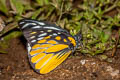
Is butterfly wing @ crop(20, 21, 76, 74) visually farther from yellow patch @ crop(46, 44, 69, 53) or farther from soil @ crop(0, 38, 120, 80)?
soil @ crop(0, 38, 120, 80)

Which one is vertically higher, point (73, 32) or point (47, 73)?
point (73, 32)

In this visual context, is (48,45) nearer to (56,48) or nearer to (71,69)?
(56,48)

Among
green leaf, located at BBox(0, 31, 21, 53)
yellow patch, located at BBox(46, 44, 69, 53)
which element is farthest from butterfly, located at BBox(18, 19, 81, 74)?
A: green leaf, located at BBox(0, 31, 21, 53)

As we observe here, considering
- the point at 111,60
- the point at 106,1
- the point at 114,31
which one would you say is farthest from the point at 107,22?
the point at 111,60

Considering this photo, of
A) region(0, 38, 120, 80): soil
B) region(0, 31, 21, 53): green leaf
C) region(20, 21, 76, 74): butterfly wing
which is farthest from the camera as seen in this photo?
region(0, 31, 21, 53): green leaf

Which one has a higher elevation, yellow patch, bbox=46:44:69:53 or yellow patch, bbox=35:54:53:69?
yellow patch, bbox=46:44:69:53

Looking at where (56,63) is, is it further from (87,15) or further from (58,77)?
(87,15)

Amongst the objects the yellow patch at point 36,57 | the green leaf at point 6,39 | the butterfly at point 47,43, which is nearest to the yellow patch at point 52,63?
the butterfly at point 47,43

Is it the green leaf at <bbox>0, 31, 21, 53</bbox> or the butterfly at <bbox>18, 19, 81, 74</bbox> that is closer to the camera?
the butterfly at <bbox>18, 19, 81, 74</bbox>
